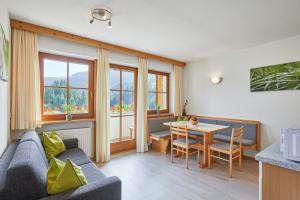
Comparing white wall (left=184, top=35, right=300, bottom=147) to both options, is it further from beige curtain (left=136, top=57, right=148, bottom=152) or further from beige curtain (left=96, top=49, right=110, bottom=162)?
beige curtain (left=96, top=49, right=110, bottom=162)

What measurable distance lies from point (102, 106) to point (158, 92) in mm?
1930

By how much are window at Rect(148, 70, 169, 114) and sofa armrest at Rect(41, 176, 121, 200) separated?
3111mm

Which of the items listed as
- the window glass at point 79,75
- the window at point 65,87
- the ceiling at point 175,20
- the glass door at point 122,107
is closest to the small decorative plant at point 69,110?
the window at point 65,87

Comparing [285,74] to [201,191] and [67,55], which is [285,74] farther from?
[67,55]

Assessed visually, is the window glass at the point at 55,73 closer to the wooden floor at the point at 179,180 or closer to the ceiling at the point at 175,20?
the ceiling at the point at 175,20

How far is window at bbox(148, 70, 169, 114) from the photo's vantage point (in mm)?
4559

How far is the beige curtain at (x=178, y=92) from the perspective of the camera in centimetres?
471

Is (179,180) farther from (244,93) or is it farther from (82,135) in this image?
(244,93)

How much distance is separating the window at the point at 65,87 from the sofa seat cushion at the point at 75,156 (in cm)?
82

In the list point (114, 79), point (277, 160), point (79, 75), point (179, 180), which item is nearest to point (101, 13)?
point (79, 75)

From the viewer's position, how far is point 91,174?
6.15 ft

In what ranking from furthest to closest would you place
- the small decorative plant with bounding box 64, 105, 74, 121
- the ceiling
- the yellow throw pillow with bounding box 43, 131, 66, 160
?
the small decorative plant with bounding box 64, 105, 74, 121, the yellow throw pillow with bounding box 43, 131, 66, 160, the ceiling

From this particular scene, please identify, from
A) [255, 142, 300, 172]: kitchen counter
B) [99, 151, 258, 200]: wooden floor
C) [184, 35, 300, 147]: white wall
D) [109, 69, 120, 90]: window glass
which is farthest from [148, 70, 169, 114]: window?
[255, 142, 300, 172]: kitchen counter

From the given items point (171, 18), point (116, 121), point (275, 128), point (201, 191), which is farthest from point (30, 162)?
point (275, 128)
